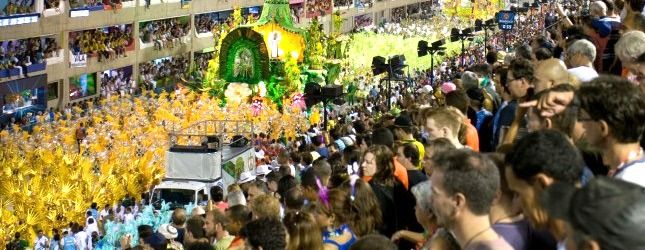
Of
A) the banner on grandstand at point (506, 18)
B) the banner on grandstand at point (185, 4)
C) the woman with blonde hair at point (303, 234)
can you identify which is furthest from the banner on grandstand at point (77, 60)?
the woman with blonde hair at point (303, 234)

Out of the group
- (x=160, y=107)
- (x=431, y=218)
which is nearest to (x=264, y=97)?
(x=160, y=107)

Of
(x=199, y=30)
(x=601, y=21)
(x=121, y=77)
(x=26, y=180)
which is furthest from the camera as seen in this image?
(x=199, y=30)

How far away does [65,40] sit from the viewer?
134 ft

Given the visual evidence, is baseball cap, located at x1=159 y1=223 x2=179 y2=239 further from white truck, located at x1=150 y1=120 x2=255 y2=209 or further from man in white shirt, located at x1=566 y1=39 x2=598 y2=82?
white truck, located at x1=150 y1=120 x2=255 y2=209

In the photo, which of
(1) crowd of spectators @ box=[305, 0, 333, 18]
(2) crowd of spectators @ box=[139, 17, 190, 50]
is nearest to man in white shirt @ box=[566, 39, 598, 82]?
(2) crowd of spectators @ box=[139, 17, 190, 50]

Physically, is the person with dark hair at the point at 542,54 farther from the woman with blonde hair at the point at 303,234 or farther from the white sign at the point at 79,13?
the white sign at the point at 79,13

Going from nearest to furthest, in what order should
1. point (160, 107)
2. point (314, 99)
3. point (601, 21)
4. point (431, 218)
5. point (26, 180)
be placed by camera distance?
point (431, 218) < point (601, 21) < point (314, 99) < point (26, 180) < point (160, 107)

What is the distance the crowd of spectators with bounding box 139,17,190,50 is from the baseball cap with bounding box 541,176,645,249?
44.1 metres

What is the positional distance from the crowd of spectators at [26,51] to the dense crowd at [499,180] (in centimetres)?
2516

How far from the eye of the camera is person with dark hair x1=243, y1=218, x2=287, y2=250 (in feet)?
19.8

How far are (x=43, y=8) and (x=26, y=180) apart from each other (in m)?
18.8

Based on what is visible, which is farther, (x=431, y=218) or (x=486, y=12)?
(x=486, y=12)

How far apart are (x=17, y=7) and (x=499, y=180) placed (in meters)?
34.5

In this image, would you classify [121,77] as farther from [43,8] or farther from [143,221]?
[143,221]
